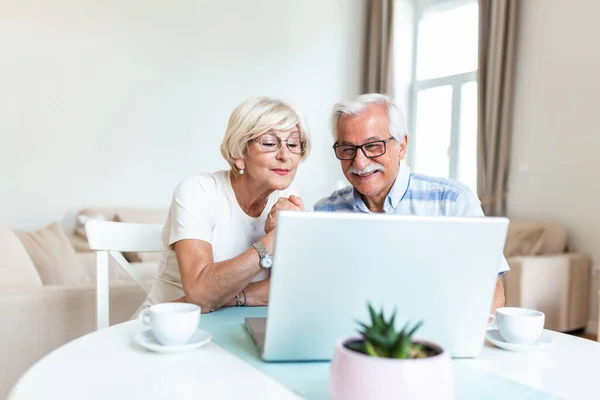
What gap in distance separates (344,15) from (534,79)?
7.28 ft

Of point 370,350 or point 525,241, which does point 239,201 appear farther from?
point 525,241

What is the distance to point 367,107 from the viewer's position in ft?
5.31

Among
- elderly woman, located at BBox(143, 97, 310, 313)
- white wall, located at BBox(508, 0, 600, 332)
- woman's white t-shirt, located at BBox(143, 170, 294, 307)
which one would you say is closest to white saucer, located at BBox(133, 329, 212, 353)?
elderly woman, located at BBox(143, 97, 310, 313)

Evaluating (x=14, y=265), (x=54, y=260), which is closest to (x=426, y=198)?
(x=14, y=265)

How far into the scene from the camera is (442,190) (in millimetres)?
1652

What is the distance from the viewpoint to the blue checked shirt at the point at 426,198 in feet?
5.26

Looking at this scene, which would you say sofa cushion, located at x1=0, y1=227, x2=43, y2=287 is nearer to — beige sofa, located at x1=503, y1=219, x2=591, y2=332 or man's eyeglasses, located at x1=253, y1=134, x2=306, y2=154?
man's eyeglasses, located at x1=253, y1=134, x2=306, y2=154

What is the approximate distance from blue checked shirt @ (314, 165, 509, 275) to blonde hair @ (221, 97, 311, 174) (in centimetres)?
37

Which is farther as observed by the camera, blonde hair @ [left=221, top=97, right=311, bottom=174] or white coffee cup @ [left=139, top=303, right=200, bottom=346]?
blonde hair @ [left=221, top=97, right=311, bottom=174]

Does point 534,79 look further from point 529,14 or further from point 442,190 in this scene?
point 442,190

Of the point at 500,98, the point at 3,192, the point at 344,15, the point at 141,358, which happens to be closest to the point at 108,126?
the point at 3,192

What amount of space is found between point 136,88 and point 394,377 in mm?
4420

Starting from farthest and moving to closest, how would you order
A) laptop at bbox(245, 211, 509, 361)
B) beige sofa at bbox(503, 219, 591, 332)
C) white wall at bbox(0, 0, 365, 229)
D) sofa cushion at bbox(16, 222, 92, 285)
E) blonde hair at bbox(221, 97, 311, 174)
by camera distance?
1. white wall at bbox(0, 0, 365, 229)
2. beige sofa at bbox(503, 219, 591, 332)
3. sofa cushion at bbox(16, 222, 92, 285)
4. blonde hair at bbox(221, 97, 311, 174)
5. laptop at bbox(245, 211, 509, 361)

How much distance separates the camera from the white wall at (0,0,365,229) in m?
4.09
